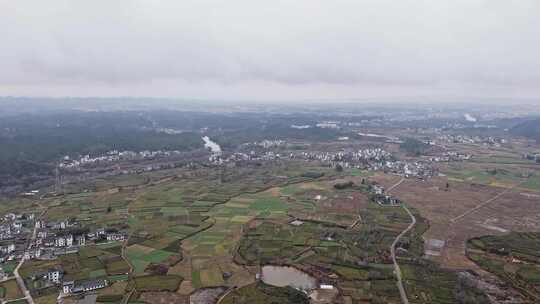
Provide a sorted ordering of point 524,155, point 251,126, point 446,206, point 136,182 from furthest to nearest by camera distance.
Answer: point 251,126
point 524,155
point 136,182
point 446,206

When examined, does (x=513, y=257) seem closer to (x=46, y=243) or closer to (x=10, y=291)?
(x=10, y=291)

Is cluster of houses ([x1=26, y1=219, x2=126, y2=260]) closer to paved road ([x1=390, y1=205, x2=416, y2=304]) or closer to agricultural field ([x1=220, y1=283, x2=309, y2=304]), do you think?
agricultural field ([x1=220, y1=283, x2=309, y2=304])

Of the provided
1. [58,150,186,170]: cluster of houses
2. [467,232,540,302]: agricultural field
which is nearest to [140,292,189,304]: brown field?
[467,232,540,302]: agricultural field

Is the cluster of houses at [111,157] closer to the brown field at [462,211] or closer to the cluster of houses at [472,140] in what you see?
the brown field at [462,211]

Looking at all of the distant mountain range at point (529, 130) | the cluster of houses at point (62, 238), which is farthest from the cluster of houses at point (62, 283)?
the distant mountain range at point (529, 130)

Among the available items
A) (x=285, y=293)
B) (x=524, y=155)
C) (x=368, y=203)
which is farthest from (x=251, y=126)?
(x=285, y=293)

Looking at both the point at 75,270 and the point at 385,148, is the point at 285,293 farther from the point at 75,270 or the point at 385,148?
the point at 385,148

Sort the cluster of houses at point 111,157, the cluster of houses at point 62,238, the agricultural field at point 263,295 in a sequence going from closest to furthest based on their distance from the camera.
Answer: the agricultural field at point 263,295, the cluster of houses at point 62,238, the cluster of houses at point 111,157

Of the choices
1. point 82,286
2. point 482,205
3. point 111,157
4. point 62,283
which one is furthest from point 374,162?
point 62,283
